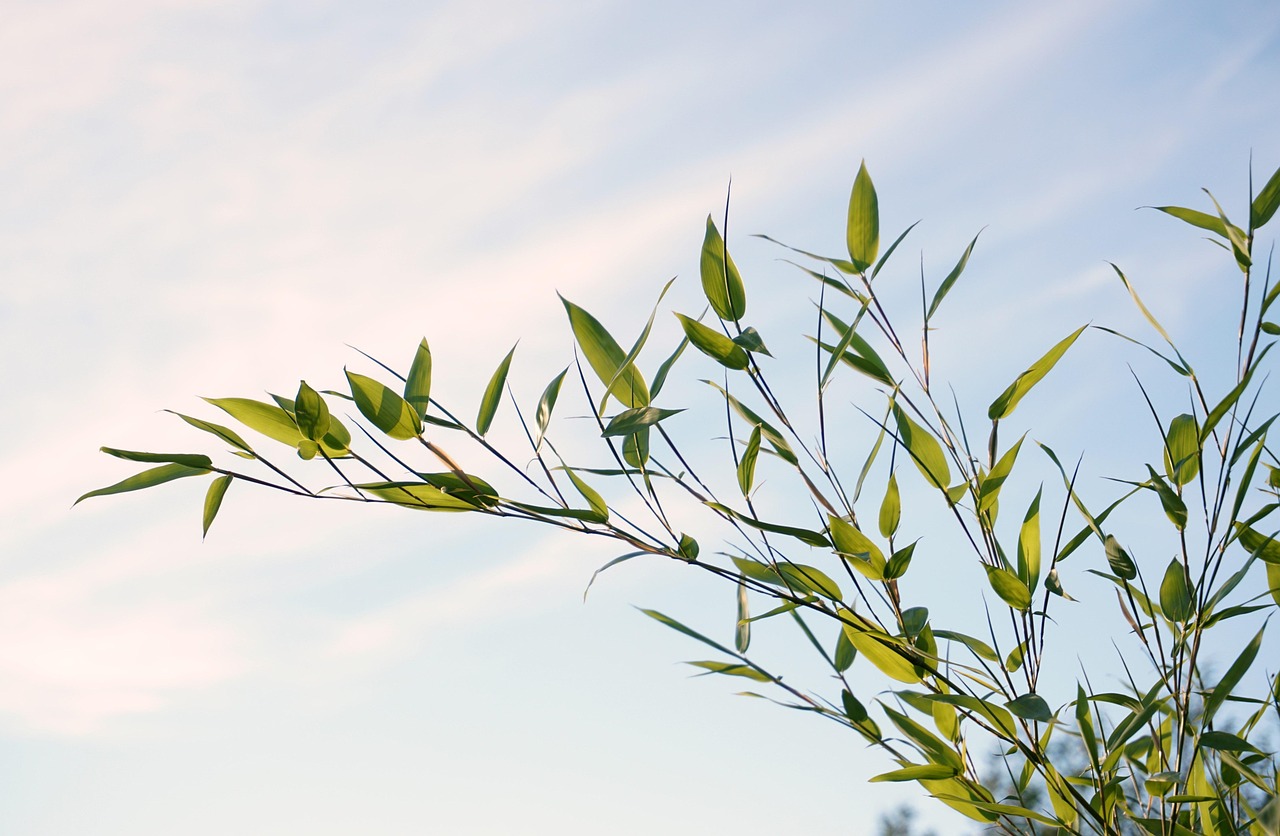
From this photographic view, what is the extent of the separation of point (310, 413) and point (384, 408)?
0.04 meters

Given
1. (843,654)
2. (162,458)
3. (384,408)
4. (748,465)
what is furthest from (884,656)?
(162,458)

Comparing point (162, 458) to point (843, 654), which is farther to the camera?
point (843, 654)

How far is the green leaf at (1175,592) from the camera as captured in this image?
726 mm

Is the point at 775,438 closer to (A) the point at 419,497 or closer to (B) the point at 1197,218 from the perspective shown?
(A) the point at 419,497

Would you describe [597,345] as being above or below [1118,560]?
above

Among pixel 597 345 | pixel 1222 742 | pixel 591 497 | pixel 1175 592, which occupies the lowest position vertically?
pixel 1222 742

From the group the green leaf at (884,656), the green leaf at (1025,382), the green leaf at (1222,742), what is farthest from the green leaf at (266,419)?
the green leaf at (1222,742)

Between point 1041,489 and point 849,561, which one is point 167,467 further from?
point 1041,489

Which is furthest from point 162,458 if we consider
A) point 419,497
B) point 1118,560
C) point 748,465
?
point 1118,560

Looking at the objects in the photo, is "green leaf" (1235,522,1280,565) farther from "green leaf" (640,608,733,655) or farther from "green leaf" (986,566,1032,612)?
"green leaf" (640,608,733,655)

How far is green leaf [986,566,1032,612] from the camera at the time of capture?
A: 2.13 feet

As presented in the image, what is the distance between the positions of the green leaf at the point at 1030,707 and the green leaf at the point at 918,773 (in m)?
0.09

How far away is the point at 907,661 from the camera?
0.68m

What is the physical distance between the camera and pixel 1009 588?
656 mm
